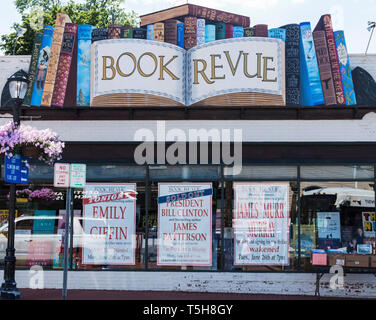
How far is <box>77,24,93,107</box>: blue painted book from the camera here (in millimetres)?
12453

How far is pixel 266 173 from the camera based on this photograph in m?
12.0

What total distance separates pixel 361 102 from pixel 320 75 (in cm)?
117

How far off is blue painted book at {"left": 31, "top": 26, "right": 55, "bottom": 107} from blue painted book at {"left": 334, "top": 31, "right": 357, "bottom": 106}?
7.07 metres

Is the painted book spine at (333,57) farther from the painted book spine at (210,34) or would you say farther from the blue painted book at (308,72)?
the painted book spine at (210,34)

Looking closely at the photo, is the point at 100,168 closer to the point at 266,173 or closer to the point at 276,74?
the point at 266,173

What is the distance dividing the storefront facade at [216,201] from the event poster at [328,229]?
2 centimetres

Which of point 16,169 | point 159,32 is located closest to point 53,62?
point 159,32

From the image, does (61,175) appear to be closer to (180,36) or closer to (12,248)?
(12,248)

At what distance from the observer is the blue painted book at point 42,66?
12.5 metres

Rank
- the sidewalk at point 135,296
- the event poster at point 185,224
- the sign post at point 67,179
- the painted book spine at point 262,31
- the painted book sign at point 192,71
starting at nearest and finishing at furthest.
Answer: the sign post at point 67,179 < the sidewalk at point 135,296 < the event poster at point 185,224 < the painted book sign at point 192,71 < the painted book spine at point 262,31

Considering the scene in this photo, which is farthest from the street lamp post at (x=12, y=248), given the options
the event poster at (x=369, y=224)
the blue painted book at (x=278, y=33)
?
the event poster at (x=369, y=224)

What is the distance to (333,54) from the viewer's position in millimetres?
12320

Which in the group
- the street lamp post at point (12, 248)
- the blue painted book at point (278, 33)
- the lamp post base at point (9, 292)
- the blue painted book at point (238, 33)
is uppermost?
the blue painted book at point (238, 33)
